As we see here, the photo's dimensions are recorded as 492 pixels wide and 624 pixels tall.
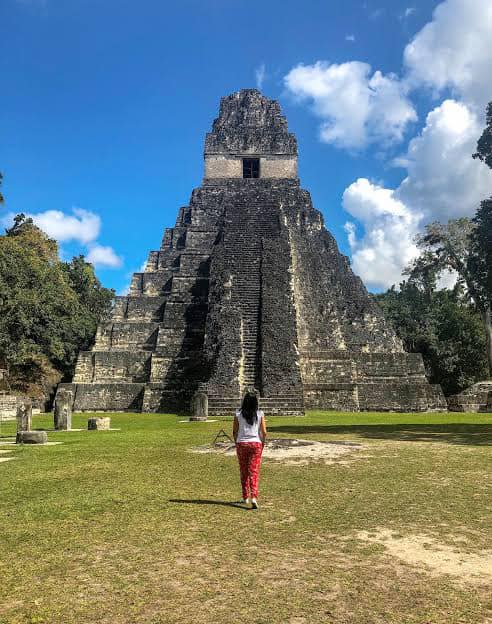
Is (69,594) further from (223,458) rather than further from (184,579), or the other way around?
(223,458)

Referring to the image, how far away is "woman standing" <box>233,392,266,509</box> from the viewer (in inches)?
195

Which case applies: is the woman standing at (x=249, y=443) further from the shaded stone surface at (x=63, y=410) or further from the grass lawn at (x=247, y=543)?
the shaded stone surface at (x=63, y=410)

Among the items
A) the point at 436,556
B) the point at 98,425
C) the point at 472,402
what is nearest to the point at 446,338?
the point at 472,402

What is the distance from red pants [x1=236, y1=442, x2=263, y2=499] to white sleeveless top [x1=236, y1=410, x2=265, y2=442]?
0.05m

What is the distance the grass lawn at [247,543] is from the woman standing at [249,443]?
0.74 ft

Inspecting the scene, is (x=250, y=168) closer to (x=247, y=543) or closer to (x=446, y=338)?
(x=446, y=338)

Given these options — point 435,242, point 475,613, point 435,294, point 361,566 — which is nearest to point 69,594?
point 361,566

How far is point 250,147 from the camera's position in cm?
3088

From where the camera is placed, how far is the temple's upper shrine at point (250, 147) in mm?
30625

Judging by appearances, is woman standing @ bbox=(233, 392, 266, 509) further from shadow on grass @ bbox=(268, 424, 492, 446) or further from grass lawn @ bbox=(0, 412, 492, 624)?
shadow on grass @ bbox=(268, 424, 492, 446)

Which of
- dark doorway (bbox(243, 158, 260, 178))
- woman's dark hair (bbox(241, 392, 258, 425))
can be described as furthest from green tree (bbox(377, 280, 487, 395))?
woman's dark hair (bbox(241, 392, 258, 425))

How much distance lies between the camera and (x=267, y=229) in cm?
2520

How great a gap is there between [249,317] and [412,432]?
10.1m

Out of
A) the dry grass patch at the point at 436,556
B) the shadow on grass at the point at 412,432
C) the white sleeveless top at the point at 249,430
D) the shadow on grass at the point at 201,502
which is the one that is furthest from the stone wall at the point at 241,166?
the dry grass patch at the point at 436,556
